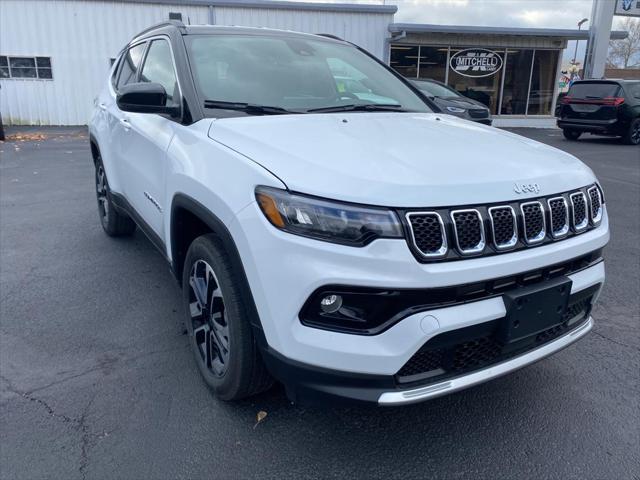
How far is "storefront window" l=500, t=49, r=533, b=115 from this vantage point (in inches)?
796

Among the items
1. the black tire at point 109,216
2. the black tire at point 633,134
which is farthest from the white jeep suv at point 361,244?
the black tire at point 633,134

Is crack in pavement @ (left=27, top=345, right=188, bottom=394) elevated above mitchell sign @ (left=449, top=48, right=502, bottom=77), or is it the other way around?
mitchell sign @ (left=449, top=48, right=502, bottom=77)

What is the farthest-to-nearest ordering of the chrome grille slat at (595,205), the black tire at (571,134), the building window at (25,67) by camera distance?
the building window at (25,67), the black tire at (571,134), the chrome grille slat at (595,205)

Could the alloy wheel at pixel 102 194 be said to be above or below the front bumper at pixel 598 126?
above

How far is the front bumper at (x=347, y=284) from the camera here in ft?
5.96

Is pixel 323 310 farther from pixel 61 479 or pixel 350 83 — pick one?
pixel 350 83

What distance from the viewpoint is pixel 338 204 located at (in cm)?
187

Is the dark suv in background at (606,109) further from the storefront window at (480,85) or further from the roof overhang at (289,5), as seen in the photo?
the roof overhang at (289,5)

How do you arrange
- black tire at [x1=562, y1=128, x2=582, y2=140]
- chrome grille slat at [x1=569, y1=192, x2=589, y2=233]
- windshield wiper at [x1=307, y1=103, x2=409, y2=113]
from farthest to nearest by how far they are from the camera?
black tire at [x1=562, y1=128, x2=582, y2=140], windshield wiper at [x1=307, y1=103, x2=409, y2=113], chrome grille slat at [x1=569, y1=192, x2=589, y2=233]

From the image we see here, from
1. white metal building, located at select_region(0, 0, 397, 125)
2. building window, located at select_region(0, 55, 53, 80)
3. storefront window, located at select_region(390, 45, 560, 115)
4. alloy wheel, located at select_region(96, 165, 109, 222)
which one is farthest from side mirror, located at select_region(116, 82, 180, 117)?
storefront window, located at select_region(390, 45, 560, 115)

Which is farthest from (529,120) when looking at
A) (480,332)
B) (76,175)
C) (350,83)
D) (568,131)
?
(480,332)

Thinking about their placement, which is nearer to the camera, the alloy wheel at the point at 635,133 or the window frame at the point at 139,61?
the window frame at the point at 139,61

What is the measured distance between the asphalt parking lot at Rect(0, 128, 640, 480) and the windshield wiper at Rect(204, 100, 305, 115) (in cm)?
142

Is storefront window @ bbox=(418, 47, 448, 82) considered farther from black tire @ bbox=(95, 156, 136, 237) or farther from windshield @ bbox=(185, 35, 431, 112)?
windshield @ bbox=(185, 35, 431, 112)
